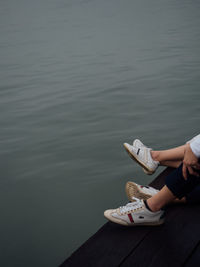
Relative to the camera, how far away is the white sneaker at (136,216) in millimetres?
2109

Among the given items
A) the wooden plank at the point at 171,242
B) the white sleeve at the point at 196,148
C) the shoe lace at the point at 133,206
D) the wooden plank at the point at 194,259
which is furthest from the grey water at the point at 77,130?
the white sleeve at the point at 196,148

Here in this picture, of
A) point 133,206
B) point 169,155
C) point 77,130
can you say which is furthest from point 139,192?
point 77,130

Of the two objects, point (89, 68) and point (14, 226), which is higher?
point (89, 68)

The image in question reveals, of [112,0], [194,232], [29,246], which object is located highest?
[112,0]

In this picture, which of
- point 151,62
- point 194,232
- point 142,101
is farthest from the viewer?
point 151,62

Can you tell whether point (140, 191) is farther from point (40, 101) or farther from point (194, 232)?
point (40, 101)

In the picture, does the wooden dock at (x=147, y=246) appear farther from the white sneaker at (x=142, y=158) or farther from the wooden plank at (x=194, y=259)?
the white sneaker at (x=142, y=158)

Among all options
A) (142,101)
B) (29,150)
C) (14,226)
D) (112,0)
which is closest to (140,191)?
(14,226)

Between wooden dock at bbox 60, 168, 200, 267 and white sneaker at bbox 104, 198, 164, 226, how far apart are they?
0.16 feet

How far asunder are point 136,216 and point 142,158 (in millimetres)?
662

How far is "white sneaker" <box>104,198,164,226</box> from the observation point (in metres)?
2.11

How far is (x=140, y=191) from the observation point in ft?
7.78

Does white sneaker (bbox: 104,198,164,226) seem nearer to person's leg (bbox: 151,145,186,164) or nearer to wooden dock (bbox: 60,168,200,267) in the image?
wooden dock (bbox: 60,168,200,267)

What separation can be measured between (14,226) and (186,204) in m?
1.64
